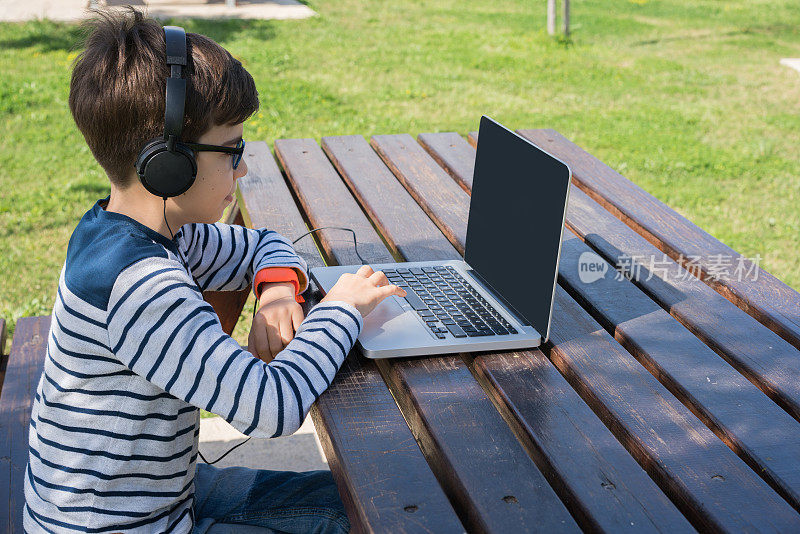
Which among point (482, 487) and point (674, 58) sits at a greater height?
point (482, 487)

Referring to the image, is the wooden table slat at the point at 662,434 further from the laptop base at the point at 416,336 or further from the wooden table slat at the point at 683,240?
the wooden table slat at the point at 683,240

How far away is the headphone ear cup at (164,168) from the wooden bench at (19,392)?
83 cm

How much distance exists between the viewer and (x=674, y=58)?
898 cm

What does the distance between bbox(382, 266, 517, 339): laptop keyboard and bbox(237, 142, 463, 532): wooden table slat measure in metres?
0.19

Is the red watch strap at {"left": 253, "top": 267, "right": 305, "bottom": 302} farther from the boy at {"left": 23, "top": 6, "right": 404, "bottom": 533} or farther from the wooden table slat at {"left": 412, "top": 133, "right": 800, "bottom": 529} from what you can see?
the wooden table slat at {"left": 412, "top": 133, "right": 800, "bottom": 529}

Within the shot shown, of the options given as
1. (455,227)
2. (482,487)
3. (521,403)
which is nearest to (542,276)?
(521,403)

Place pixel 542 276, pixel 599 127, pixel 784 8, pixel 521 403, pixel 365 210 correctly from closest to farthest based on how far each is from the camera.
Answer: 1. pixel 521 403
2. pixel 542 276
3. pixel 365 210
4. pixel 599 127
5. pixel 784 8

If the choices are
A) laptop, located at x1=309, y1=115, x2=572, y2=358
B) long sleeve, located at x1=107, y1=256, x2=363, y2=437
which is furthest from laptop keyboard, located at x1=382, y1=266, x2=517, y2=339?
long sleeve, located at x1=107, y1=256, x2=363, y2=437

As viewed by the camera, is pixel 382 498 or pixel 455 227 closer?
pixel 382 498

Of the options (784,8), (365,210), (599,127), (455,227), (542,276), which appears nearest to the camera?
(542,276)

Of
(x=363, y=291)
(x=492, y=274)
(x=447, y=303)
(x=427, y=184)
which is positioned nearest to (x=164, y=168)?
(x=363, y=291)

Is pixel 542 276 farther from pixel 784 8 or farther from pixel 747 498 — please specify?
pixel 784 8

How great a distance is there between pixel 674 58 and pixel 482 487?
8.61m

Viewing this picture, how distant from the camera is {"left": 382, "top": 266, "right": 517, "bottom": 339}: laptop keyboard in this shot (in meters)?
1.73
